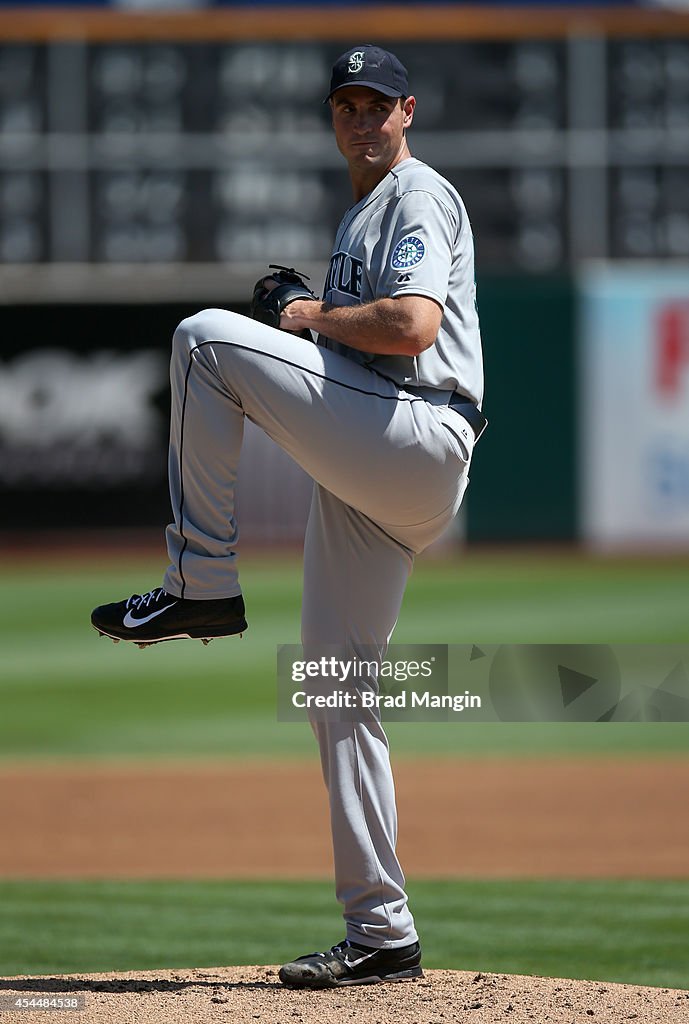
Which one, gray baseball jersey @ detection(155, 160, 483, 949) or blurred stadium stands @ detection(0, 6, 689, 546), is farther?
blurred stadium stands @ detection(0, 6, 689, 546)

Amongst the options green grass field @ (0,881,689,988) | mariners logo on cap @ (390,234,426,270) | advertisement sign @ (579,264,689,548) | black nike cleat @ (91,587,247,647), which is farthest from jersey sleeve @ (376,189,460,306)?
advertisement sign @ (579,264,689,548)

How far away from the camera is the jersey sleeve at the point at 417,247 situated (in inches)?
111

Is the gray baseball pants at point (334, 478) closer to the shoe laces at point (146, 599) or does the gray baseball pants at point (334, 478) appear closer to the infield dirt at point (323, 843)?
the shoe laces at point (146, 599)

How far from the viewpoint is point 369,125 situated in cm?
298

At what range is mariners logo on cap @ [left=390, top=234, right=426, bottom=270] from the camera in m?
2.83

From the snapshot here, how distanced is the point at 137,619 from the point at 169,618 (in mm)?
71

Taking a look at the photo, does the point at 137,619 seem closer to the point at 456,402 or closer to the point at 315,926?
the point at 456,402

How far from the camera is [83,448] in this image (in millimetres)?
13875

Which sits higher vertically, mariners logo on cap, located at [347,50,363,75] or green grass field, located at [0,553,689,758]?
mariners logo on cap, located at [347,50,363,75]

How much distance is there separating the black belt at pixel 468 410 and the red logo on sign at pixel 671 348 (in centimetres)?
1094

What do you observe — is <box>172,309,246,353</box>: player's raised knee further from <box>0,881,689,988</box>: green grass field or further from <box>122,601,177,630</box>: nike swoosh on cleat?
<box>0,881,689,988</box>: green grass field

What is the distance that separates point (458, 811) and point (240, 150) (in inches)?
436

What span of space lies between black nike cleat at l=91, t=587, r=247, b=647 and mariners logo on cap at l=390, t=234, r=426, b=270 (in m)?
0.70

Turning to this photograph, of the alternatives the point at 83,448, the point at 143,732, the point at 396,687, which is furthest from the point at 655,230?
the point at 396,687
